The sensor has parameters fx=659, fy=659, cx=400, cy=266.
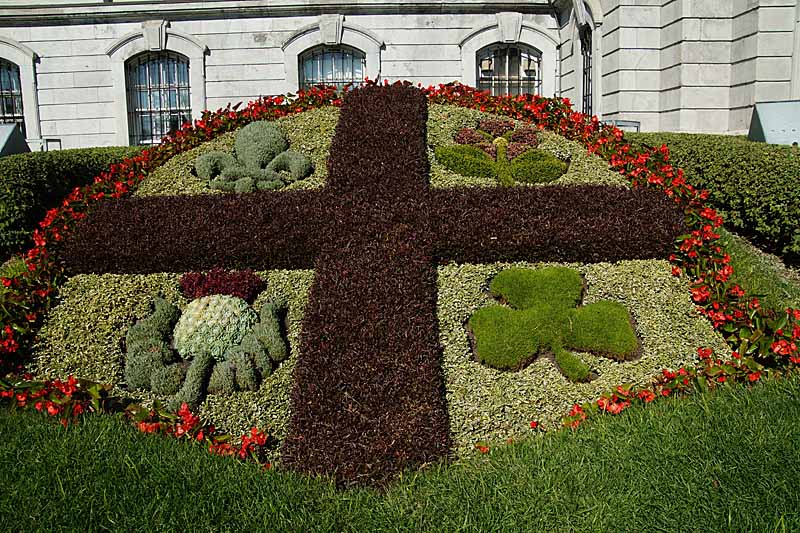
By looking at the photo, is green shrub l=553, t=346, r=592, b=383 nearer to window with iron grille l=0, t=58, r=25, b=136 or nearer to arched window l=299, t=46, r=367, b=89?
arched window l=299, t=46, r=367, b=89

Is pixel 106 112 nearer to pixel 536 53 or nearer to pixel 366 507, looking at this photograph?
pixel 536 53

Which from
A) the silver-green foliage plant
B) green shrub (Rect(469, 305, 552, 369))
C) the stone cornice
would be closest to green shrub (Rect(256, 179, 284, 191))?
the silver-green foliage plant

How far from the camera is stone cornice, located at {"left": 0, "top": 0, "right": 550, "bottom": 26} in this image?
15773mm

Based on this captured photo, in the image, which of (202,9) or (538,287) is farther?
(202,9)

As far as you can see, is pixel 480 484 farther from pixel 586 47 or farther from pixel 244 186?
pixel 586 47

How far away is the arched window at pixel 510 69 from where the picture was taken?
16.9 m

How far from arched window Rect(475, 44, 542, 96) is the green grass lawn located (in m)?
14.4

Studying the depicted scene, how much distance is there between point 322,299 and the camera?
4.85m

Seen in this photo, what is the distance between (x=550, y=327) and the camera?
4.96 m

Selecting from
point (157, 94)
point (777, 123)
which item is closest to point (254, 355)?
point (777, 123)

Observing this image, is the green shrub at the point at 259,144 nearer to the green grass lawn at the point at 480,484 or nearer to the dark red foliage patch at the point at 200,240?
the dark red foliage patch at the point at 200,240

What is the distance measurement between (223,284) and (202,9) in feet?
42.0

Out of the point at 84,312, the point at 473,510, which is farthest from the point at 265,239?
the point at 473,510

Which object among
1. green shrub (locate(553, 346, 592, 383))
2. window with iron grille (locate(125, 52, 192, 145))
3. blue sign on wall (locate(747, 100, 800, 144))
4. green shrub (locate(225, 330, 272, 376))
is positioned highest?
window with iron grille (locate(125, 52, 192, 145))
